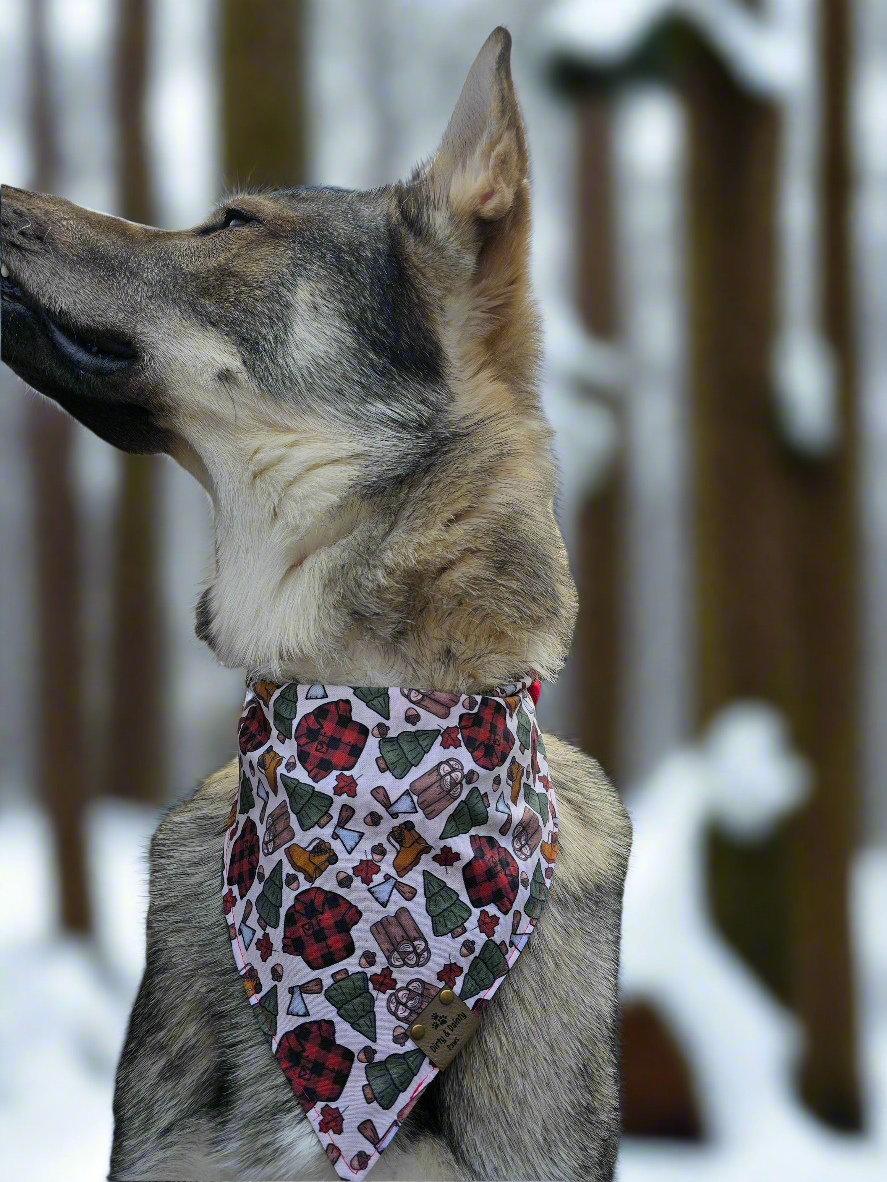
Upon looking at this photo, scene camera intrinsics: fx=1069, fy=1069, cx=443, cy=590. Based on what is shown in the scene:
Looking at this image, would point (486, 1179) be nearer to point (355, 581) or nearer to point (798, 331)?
point (355, 581)

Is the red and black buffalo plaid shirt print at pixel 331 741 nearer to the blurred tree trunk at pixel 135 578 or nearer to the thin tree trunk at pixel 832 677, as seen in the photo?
the thin tree trunk at pixel 832 677

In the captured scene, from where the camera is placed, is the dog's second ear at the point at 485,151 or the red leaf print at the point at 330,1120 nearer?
the red leaf print at the point at 330,1120

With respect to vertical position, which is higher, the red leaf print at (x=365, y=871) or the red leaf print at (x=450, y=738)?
the red leaf print at (x=450, y=738)

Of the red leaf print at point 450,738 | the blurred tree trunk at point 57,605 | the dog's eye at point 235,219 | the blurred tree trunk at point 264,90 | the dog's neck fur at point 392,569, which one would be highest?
the blurred tree trunk at point 264,90

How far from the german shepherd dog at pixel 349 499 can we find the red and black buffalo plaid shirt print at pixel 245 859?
11cm

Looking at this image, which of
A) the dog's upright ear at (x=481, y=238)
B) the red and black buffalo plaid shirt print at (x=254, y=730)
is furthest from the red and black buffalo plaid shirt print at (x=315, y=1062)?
the dog's upright ear at (x=481, y=238)

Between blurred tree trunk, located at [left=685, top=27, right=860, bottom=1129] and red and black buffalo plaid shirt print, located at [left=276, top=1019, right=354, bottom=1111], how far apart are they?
4.09 metres

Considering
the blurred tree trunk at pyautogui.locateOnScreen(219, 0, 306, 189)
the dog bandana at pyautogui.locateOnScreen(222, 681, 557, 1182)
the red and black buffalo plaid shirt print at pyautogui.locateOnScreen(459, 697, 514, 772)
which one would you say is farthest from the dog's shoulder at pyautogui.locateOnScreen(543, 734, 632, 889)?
the blurred tree trunk at pyautogui.locateOnScreen(219, 0, 306, 189)

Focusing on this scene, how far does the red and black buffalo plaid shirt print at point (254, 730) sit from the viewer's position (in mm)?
2178

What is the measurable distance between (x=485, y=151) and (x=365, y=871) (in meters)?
1.48

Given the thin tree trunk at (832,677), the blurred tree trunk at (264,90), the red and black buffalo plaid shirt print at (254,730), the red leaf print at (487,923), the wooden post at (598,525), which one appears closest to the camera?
the red leaf print at (487,923)

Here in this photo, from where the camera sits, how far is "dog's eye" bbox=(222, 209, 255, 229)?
2.40 meters

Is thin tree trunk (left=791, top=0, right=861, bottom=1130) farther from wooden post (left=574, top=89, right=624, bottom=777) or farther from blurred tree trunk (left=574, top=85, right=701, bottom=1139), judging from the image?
wooden post (left=574, top=89, right=624, bottom=777)

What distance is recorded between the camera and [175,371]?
7.25 ft
